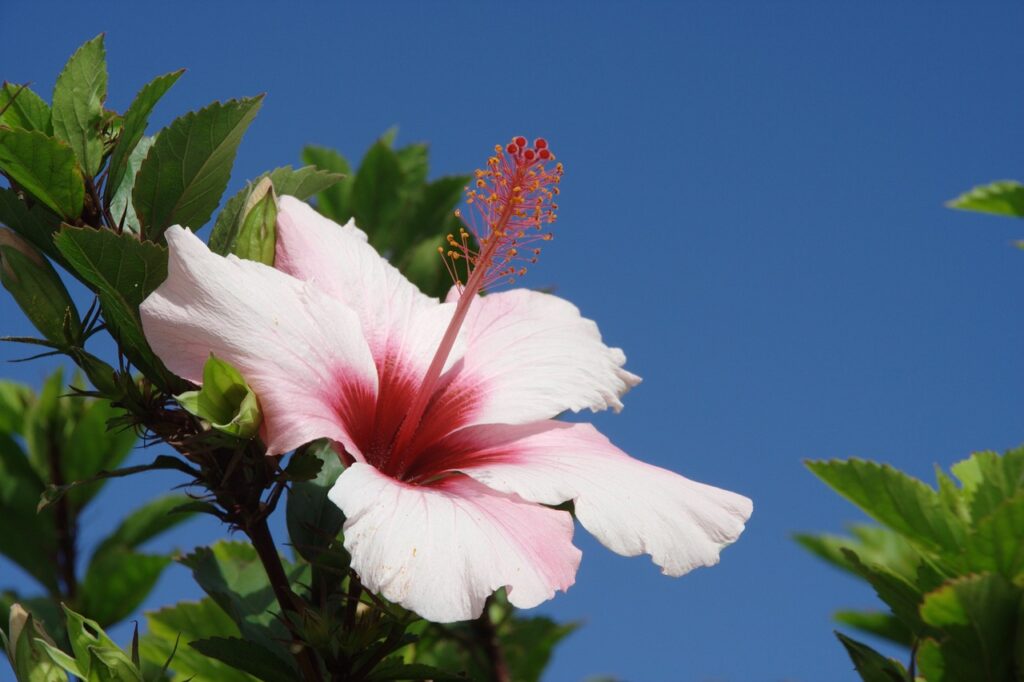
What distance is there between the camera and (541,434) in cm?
172

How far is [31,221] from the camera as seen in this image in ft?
5.20

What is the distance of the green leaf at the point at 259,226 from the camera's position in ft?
5.09

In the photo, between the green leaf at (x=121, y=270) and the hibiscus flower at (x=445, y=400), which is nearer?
the hibiscus flower at (x=445, y=400)

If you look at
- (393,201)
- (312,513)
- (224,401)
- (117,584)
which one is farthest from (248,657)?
(393,201)

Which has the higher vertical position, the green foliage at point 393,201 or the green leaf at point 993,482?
the green foliage at point 393,201

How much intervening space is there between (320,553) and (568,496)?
1.17ft

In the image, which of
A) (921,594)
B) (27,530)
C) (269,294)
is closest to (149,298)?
(269,294)

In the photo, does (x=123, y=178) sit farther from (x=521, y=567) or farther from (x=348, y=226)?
(x=521, y=567)

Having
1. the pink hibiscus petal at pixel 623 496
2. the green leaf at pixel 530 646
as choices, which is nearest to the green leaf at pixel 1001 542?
the pink hibiscus petal at pixel 623 496

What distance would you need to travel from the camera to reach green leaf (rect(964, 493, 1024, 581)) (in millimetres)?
1401

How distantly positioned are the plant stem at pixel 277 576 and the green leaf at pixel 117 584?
5.13ft

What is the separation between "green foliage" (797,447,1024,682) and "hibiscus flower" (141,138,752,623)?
191 millimetres

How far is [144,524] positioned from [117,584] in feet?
1.19

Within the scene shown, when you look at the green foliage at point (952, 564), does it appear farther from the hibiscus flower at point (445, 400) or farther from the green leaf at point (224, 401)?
the green leaf at point (224, 401)
